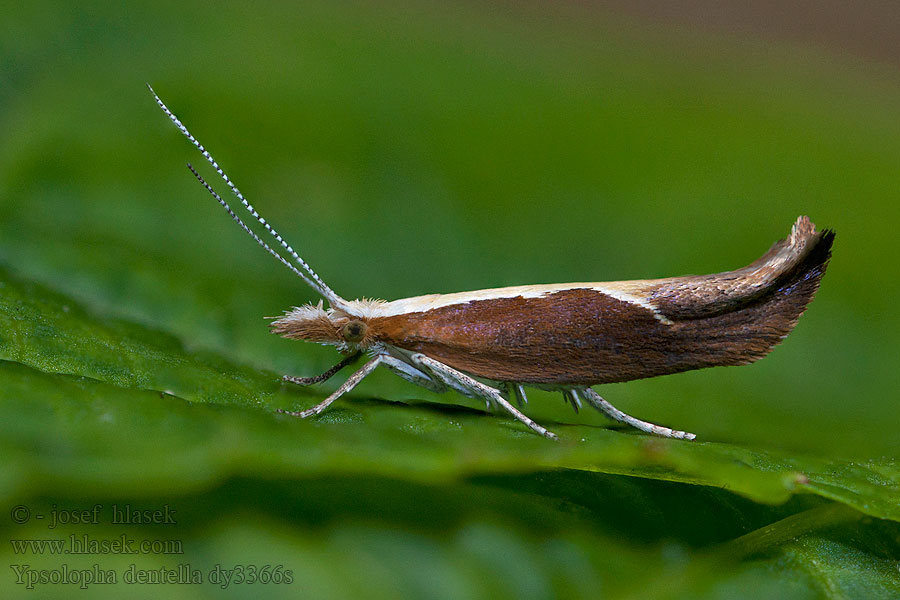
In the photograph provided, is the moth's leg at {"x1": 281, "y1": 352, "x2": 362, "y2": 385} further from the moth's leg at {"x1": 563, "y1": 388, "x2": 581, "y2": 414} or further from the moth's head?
the moth's leg at {"x1": 563, "y1": 388, "x2": 581, "y2": 414}

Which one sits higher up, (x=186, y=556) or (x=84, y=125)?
(x=84, y=125)

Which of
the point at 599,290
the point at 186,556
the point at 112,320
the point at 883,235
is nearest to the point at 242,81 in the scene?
the point at 112,320

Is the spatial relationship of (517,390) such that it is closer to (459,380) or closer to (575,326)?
(459,380)

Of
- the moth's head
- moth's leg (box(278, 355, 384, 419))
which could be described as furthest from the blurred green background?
the moth's head

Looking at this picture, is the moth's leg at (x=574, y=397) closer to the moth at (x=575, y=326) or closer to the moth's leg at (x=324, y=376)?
the moth at (x=575, y=326)

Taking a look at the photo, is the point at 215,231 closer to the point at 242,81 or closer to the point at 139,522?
the point at 242,81

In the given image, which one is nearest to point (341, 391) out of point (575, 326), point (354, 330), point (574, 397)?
point (354, 330)

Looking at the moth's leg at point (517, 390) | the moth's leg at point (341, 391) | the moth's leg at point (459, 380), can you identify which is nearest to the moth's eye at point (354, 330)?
the moth's leg at point (341, 391)
